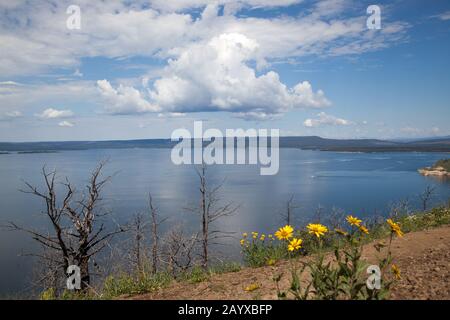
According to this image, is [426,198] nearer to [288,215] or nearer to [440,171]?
[288,215]

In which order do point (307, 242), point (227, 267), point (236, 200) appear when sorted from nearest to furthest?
point (227, 267)
point (307, 242)
point (236, 200)

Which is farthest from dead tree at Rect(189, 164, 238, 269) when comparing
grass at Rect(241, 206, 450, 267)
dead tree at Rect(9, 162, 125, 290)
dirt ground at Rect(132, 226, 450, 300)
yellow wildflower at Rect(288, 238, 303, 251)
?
yellow wildflower at Rect(288, 238, 303, 251)

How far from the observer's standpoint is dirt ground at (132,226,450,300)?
15.0 ft

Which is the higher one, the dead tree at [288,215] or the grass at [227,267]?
the grass at [227,267]

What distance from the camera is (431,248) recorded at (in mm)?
6660

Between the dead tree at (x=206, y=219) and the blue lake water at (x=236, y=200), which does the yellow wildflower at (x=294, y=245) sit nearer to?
the dead tree at (x=206, y=219)

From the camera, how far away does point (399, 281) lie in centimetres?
486

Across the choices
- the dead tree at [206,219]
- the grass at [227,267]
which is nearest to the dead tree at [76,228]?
the grass at [227,267]

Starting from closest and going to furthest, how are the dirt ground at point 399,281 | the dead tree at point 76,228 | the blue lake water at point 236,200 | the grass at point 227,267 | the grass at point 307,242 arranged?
the dirt ground at point 399,281 → the grass at point 227,267 → the grass at point 307,242 → the dead tree at point 76,228 → the blue lake water at point 236,200

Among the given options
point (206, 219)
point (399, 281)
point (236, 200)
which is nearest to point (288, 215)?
point (206, 219)

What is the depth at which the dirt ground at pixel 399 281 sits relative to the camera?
457cm
